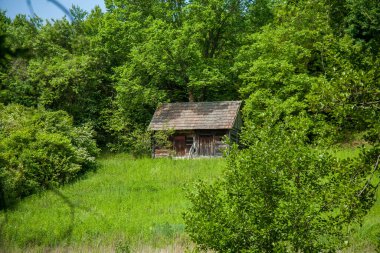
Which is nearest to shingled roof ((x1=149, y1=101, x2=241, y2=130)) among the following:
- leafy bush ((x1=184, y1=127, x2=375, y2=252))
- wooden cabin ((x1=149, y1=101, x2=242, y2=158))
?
wooden cabin ((x1=149, y1=101, x2=242, y2=158))

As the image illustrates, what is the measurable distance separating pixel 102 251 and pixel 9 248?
2835mm

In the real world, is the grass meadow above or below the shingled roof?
below

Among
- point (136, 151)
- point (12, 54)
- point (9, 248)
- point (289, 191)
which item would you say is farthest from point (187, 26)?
point (12, 54)

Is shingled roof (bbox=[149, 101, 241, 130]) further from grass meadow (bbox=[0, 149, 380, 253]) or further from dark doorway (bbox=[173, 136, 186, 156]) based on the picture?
grass meadow (bbox=[0, 149, 380, 253])

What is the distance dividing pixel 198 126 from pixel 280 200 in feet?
77.8

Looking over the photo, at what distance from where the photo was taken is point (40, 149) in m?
23.7

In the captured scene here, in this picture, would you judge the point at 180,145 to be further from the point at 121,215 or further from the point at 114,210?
the point at 121,215

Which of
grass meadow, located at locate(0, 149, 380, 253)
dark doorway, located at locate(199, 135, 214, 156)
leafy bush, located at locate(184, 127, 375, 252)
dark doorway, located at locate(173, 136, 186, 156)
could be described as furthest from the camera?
dark doorway, located at locate(173, 136, 186, 156)

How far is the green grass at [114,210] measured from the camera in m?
13.1

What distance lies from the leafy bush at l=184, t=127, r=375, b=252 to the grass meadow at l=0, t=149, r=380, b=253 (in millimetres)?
1585

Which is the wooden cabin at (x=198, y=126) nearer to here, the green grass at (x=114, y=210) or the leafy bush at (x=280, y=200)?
the green grass at (x=114, y=210)

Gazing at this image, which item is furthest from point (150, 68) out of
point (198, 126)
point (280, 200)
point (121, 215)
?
point (280, 200)

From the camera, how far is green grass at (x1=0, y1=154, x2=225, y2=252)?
13125 mm

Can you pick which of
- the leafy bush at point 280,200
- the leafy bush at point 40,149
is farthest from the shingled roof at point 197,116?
the leafy bush at point 280,200
